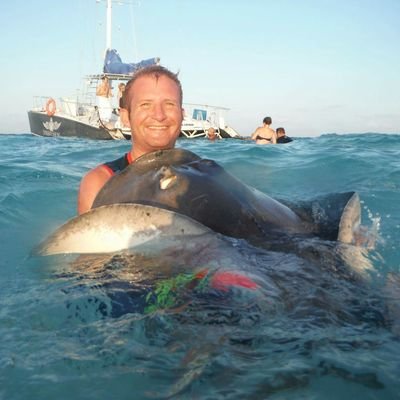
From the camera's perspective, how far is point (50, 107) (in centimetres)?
2788

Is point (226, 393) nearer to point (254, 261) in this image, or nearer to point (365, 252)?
point (254, 261)

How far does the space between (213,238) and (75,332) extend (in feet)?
2.96

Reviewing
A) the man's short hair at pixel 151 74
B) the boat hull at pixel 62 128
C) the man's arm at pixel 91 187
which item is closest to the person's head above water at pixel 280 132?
the boat hull at pixel 62 128

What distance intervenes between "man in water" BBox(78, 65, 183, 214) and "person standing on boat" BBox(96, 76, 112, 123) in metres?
24.0

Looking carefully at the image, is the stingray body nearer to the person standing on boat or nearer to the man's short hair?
the man's short hair

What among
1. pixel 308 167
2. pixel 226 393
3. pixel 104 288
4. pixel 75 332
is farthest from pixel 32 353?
pixel 308 167

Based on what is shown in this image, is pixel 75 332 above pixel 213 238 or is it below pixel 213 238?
below

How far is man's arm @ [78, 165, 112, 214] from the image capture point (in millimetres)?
3506

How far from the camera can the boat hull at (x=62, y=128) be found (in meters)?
25.4

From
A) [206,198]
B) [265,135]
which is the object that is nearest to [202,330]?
[206,198]

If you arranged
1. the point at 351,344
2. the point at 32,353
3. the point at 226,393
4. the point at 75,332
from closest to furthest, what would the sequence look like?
the point at 226,393, the point at 351,344, the point at 32,353, the point at 75,332

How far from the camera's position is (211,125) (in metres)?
28.2

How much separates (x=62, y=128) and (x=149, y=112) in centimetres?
2547

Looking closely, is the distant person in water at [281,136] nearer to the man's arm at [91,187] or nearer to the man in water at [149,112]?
the man in water at [149,112]
